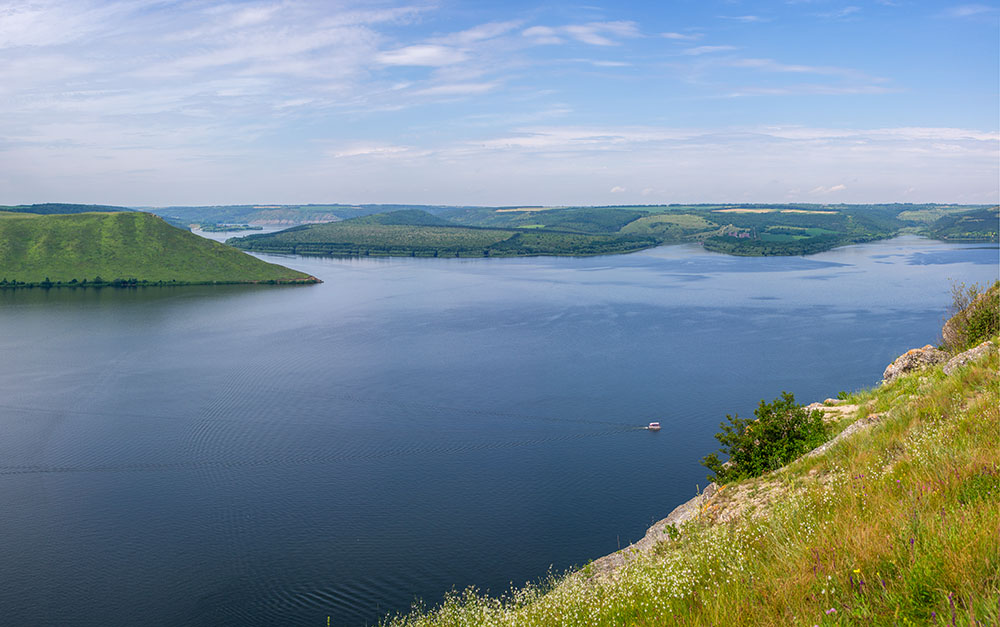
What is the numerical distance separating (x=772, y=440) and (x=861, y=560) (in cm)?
1565

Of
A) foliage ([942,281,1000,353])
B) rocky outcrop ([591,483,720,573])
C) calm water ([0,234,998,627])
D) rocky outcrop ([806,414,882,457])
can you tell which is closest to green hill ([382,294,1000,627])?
rocky outcrop ([806,414,882,457])

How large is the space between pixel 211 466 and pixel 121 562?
951 cm

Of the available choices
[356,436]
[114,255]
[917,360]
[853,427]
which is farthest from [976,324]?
[114,255]

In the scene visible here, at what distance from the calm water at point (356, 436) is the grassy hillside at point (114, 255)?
27.6 metres

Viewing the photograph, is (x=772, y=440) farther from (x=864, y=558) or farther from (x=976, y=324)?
(x=864, y=558)

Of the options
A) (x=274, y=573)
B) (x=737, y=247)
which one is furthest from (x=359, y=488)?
(x=737, y=247)

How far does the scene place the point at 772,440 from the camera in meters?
19.4

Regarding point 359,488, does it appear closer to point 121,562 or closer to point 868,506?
point 121,562

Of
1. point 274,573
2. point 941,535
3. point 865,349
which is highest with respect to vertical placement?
point 941,535

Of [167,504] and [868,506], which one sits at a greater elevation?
[868,506]

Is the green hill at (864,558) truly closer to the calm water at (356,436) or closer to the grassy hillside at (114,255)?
the calm water at (356,436)

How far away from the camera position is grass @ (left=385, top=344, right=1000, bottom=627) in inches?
169

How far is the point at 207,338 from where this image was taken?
6912cm

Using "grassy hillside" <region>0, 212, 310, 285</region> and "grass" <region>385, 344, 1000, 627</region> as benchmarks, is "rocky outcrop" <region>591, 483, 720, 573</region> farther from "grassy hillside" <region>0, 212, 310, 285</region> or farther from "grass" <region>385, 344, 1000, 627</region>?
"grassy hillside" <region>0, 212, 310, 285</region>
